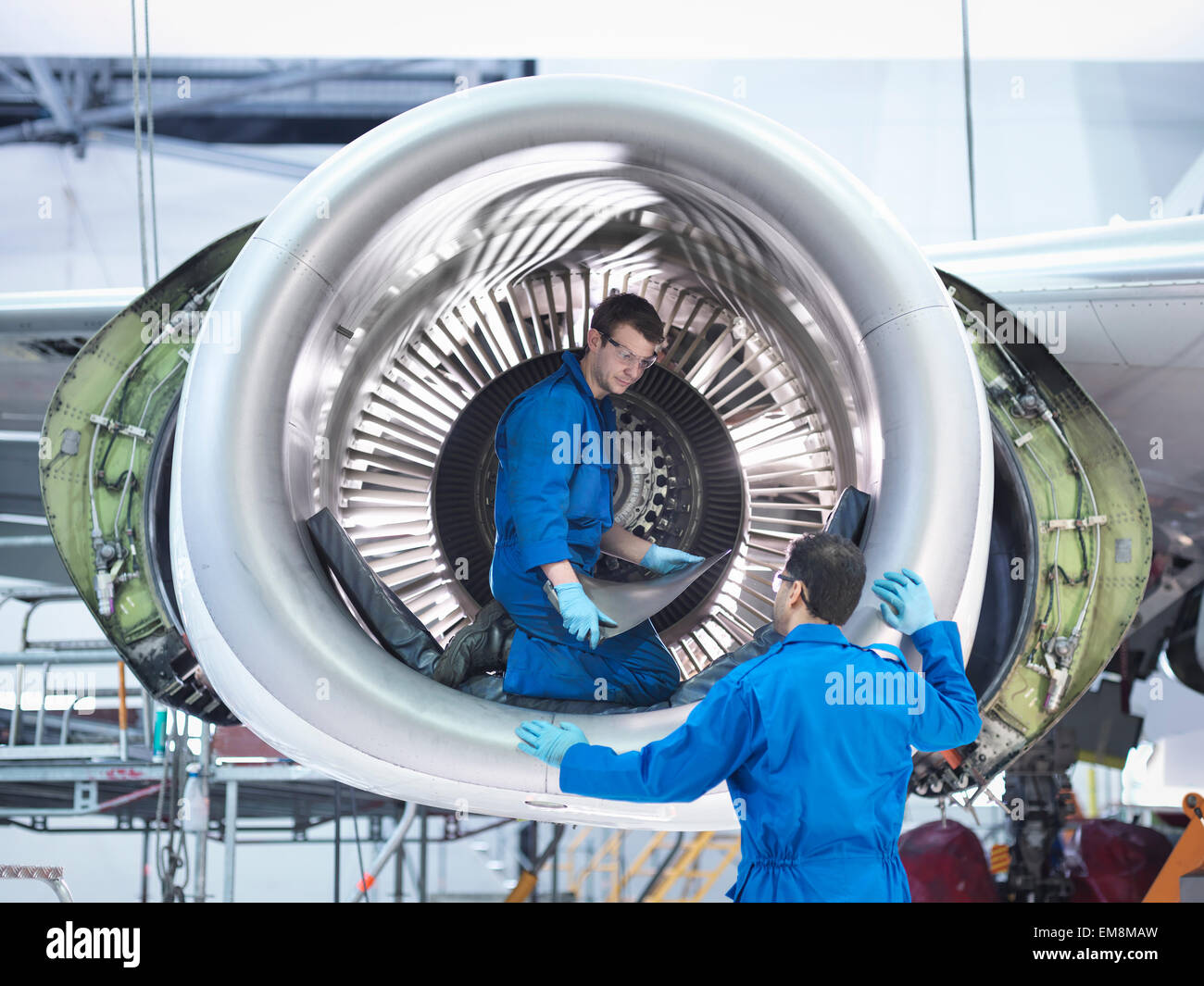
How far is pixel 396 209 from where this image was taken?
5.23 feet

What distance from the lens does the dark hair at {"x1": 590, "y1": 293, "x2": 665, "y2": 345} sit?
1.83m

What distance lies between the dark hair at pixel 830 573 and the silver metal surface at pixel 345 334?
5 cm

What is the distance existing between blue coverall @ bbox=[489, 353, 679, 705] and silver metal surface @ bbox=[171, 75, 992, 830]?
0.25 m

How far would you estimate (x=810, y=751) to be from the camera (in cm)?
143

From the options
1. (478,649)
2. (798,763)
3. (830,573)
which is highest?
(830,573)

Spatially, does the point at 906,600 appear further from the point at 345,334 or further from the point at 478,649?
the point at 345,334

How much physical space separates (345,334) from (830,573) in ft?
2.91

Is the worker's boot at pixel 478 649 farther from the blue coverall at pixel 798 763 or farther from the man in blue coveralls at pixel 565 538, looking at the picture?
the blue coverall at pixel 798 763

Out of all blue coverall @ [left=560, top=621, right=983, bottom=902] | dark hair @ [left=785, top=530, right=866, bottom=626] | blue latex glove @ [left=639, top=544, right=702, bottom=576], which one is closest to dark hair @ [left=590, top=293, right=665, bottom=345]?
blue latex glove @ [left=639, top=544, right=702, bottom=576]

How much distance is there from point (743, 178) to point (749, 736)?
32.7 inches

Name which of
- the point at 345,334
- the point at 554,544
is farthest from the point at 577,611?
the point at 345,334

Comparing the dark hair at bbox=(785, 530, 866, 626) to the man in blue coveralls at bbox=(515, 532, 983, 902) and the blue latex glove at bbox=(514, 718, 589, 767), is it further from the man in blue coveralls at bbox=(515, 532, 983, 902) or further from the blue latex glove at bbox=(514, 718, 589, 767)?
the blue latex glove at bbox=(514, 718, 589, 767)

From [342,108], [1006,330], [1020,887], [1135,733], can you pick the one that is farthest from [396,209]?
[342,108]
